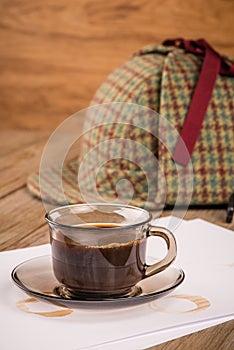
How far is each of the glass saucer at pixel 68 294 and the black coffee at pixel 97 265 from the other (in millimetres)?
12

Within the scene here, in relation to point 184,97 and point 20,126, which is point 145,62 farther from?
point 20,126

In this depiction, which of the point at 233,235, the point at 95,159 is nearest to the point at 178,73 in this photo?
the point at 95,159

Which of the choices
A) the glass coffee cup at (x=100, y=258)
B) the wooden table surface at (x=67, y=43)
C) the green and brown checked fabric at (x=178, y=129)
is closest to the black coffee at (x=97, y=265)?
the glass coffee cup at (x=100, y=258)

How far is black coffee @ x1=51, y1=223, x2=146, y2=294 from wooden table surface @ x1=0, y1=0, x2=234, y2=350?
879 millimetres

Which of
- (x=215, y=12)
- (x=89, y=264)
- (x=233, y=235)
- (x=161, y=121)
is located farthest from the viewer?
(x=215, y=12)

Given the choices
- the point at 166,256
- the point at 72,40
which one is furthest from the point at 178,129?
the point at 72,40

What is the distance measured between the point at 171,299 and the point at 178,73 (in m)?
0.49

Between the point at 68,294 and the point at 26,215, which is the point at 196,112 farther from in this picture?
the point at 68,294

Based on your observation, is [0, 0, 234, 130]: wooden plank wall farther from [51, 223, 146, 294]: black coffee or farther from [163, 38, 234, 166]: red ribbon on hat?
[51, 223, 146, 294]: black coffee

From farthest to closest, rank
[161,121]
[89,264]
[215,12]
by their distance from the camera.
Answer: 1. [215,12]
2. [161,121]
3. [89,264]

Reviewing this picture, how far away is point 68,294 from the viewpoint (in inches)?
26.8

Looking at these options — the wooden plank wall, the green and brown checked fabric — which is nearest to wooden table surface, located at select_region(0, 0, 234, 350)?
the wooden plank wall

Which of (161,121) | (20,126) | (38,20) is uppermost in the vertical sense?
(38,20)

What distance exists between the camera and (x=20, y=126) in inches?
75.7
